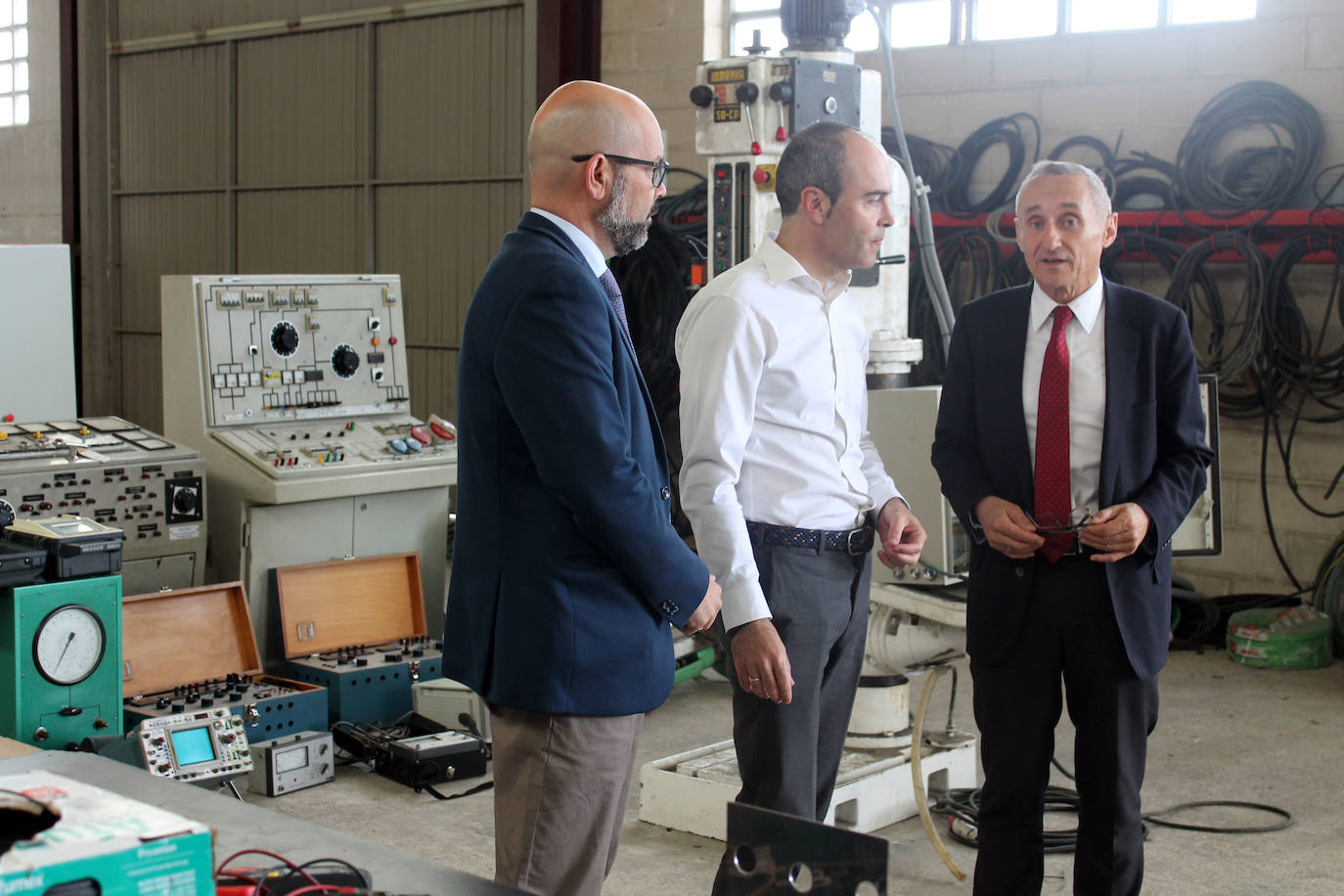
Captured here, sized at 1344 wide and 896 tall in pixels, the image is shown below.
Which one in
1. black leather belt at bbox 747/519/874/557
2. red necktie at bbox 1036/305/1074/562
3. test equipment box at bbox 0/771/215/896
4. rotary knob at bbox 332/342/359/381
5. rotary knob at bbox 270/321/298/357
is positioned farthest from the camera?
rotary knob at bbox 332/342/359/381

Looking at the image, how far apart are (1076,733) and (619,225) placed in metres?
1.11

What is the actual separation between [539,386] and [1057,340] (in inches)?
38.7

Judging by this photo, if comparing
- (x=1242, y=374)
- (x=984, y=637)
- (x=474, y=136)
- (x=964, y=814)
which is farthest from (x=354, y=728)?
(x=474, y=136)

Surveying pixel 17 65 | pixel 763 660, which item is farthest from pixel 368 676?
pixel 17 65

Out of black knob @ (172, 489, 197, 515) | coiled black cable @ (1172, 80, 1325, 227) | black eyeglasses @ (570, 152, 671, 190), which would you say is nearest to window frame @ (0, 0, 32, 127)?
black knob @ (172, 489, 197, 515)

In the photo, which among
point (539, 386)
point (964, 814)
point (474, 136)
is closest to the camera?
point (539, 386)

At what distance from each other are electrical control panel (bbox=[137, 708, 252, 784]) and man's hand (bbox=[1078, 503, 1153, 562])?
2.01 metres

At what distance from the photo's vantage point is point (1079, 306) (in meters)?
2.17

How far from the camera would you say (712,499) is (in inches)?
75.0

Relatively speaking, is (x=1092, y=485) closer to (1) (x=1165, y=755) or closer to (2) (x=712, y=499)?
(2) (x=712, y=499)

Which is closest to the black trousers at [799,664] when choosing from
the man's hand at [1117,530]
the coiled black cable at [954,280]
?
the man's hand at [1117,530]

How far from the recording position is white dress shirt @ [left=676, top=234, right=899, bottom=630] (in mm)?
1910

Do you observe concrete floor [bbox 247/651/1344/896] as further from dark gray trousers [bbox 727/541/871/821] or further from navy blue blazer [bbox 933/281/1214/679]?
navy blue blazer [bbox 933/281/1214/679]

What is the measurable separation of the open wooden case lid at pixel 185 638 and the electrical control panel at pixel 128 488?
13 cm
